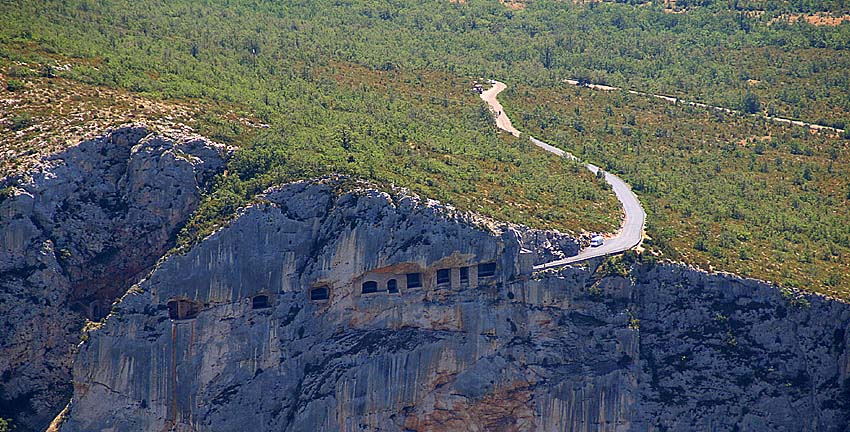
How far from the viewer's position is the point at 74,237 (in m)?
94.3

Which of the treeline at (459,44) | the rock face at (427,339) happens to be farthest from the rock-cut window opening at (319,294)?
the treeline at (459,44)

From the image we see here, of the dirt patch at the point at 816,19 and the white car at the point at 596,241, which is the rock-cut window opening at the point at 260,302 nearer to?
the white car at the point at 596,241

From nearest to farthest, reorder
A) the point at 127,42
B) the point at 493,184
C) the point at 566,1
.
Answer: the point at 493,184 < the point at 127,42 < the point at 566,1

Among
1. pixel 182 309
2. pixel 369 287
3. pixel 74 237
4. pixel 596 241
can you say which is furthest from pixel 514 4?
pixel 182 309

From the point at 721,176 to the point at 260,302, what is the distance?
44.6 m

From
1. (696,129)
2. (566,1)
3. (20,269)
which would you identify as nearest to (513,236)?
(20,269)

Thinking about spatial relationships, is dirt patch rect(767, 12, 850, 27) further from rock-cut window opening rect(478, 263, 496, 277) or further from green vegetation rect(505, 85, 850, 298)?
rock-cut window opening rect(478, 263, 496, 277)

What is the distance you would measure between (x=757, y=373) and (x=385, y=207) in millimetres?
27059

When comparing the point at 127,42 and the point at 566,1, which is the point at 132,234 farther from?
the point at 566,1

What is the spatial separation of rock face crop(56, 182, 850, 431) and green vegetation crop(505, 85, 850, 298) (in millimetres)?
4664

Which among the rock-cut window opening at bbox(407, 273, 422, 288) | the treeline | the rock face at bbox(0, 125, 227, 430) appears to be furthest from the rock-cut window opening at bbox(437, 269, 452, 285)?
the treeline

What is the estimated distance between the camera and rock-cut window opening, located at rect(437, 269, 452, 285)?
92312 mm

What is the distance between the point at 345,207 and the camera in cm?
9112

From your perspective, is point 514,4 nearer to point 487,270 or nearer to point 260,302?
point 487,270
